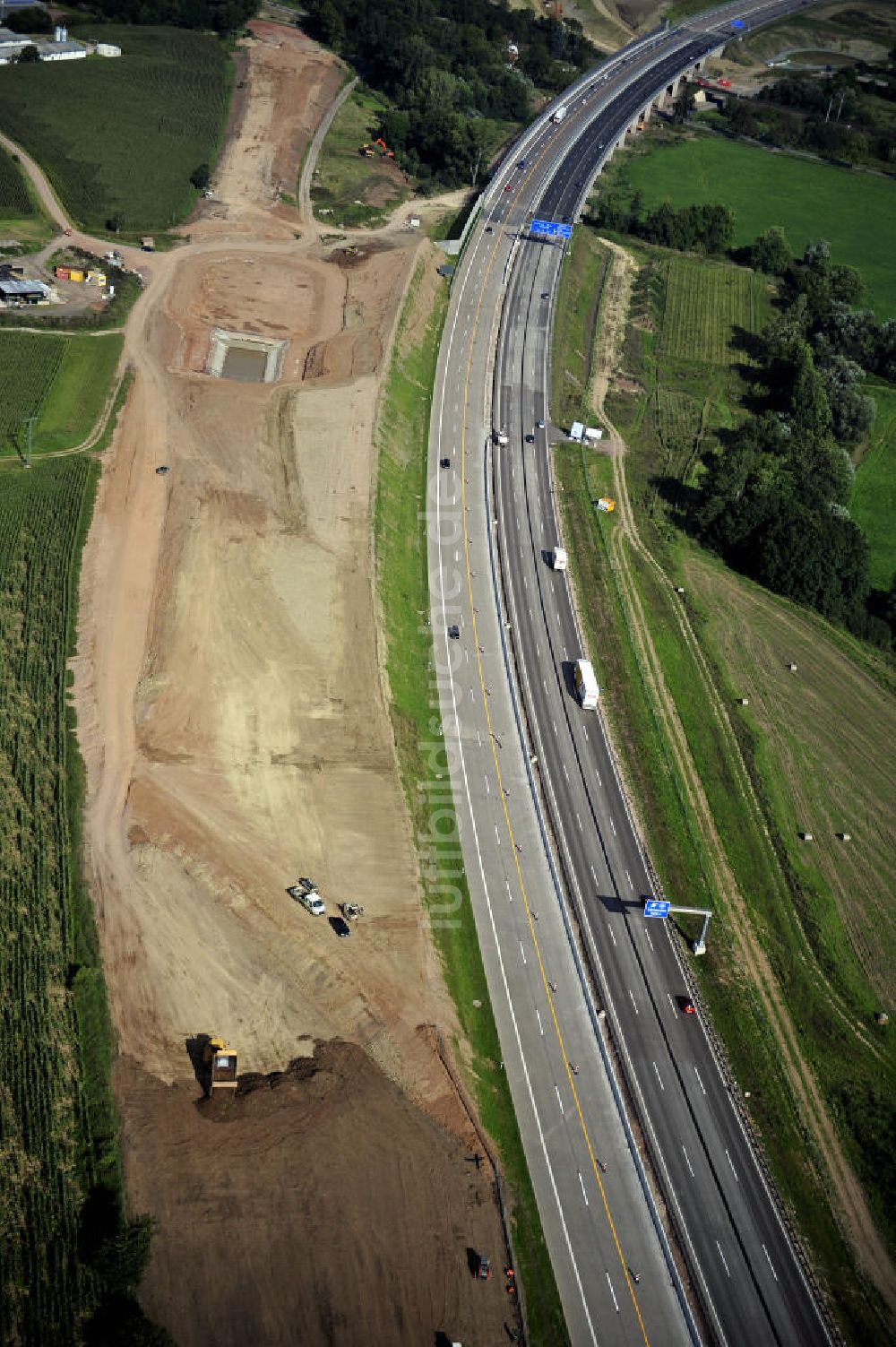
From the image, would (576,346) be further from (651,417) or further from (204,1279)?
(204,1279)

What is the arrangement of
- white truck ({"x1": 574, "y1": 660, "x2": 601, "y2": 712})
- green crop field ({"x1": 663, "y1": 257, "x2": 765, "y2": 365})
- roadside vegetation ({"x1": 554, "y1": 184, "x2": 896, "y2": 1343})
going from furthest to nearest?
green crop field ({"x1": 663, "y1": 257, "x2": 765, "y2": 365}), white truck ({"x1": 574, "y1": 660, "x2": 601, "y2": 712}), roadside vegetation ({"x1": 554, "y1": 184, "x2": 896, "y2": 1343})

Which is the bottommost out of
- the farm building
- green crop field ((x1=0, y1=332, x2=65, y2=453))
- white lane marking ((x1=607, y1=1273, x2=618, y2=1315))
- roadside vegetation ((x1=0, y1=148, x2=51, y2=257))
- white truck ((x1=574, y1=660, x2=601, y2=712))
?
white lane marking ((x1=607, y1=1273, x2=618, y2=1315))

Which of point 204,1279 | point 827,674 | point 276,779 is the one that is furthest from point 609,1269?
point 827,674

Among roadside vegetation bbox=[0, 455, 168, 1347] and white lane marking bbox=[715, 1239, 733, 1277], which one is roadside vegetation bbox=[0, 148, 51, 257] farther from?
white lane marking bbox=[715, 1239, 733, 1277]

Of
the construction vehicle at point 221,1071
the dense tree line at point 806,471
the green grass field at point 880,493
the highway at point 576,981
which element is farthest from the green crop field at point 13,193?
the construction vehicle at point 221,1071

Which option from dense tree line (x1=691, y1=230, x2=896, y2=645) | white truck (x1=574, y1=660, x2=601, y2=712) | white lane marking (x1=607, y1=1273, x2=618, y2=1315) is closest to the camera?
white lane marking (x1=607, y1=1273, x2=618, y2=1315)

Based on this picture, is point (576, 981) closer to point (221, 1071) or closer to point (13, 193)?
point (221, 1071)

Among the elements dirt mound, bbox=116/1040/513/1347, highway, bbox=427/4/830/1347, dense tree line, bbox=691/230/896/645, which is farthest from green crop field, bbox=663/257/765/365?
dirt mound, bbox=116/1040/513/1347
